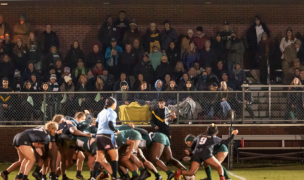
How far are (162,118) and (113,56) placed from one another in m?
4.15

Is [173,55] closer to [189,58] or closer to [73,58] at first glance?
[189,58]

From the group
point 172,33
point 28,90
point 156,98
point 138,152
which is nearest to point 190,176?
point 138,152

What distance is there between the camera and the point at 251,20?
19.8 metres

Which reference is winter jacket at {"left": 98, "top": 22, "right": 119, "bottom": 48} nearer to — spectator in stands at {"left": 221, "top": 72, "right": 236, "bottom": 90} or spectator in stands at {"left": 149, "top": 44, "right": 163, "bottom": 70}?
spectator in stands at {"left": 149, "top": 44, "right": 163, "bottom": 70}

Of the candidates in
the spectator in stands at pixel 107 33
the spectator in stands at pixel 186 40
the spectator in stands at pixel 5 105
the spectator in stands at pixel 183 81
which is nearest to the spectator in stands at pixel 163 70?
the spectator in stands at pixel 183 81

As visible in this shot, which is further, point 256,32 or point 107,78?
point 256,32

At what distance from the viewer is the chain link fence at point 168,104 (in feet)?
48.2

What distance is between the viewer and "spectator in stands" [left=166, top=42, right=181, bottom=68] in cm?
1733

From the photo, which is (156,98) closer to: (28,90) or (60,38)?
(28,90)

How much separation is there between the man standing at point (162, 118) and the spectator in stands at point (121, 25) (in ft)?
15.6

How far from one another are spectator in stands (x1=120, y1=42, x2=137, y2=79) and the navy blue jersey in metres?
6.21

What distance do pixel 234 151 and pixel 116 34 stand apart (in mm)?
5837

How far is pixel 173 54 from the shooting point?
57.5 ft

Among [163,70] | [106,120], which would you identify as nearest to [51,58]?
[163,70]
